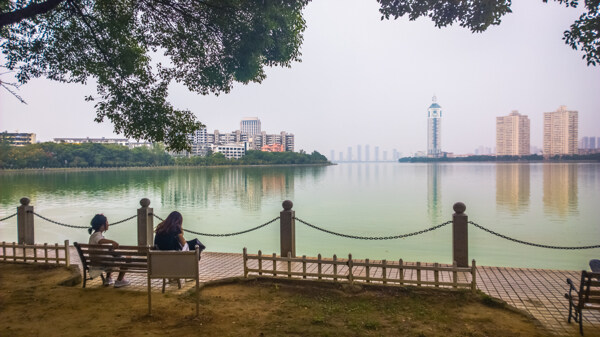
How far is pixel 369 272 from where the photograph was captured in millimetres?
7191

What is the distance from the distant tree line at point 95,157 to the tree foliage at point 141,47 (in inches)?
3892

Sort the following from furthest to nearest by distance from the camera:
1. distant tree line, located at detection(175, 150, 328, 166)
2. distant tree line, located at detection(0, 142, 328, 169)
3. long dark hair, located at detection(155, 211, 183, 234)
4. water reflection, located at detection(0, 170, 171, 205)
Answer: distant tree line, located at detection(175, 150, 328, 166), distant tree line, located at detection(0, 142, 328, 169), water reflection, located at detection(0, 170, 171, 205), long dark hair, located at detection(155, 211, 183, 234)

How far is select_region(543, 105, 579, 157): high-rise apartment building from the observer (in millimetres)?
172250

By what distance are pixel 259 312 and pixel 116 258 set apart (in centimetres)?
261

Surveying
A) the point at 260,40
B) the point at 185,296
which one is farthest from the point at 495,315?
the point at 260,40

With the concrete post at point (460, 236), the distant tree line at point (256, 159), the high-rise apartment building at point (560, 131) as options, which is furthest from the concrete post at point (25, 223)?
the high-rise apartment building at point (560, 131)

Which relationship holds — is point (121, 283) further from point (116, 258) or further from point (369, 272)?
point (369, 272)

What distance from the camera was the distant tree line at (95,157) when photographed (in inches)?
4271

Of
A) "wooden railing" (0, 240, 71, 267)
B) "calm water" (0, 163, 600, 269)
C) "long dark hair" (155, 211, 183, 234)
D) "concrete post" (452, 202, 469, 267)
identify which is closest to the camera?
"long dark hair" (155, 211, 183, 234)

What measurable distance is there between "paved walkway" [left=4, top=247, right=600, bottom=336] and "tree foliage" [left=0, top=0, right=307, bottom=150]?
9.00ft

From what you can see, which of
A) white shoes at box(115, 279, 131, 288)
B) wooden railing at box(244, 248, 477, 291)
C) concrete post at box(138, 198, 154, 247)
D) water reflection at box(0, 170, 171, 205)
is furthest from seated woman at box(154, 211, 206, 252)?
water reflection at box(0, 170, 171, 205)

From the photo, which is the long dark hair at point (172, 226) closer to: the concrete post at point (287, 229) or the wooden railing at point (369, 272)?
the wooden railing at point (369, 272)

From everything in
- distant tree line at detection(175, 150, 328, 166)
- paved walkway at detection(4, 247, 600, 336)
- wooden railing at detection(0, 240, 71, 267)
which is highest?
distant tree line at detection(175, 150, 328, 166)

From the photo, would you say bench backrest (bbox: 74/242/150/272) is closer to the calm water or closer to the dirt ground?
the dirt ground
